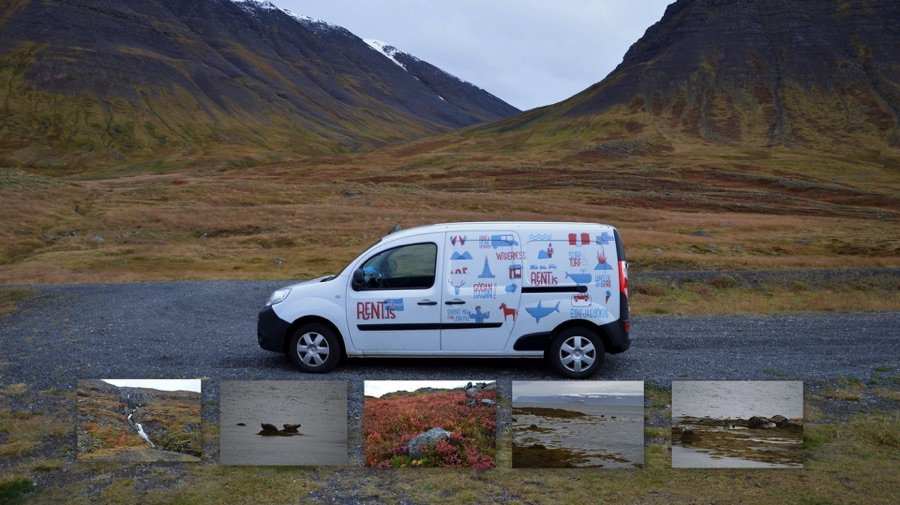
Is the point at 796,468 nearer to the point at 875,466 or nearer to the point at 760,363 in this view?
the point at 875,466

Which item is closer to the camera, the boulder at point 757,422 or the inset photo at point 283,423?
the inset photo at point 283,423

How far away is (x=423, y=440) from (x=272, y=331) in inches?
174

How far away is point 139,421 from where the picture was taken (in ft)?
24.6

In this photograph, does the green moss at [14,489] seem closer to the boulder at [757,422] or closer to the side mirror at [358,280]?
the side mirror at [358,280]

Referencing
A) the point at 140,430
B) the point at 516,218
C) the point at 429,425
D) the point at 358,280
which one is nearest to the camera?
the point at 429,425

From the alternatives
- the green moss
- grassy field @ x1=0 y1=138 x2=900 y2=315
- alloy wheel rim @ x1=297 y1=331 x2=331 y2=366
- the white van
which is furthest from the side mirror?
grassy field @ x1=0 y1=138 x2=900 y2=315

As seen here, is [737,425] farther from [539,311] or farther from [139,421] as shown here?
[139,421]

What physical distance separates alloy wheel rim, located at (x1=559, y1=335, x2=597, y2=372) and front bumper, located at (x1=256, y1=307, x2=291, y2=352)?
3.88 metres

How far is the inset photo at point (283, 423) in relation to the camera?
7.14 metres

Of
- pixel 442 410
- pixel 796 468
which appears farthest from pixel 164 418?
pixel 796 468

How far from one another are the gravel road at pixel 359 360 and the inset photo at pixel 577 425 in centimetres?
277

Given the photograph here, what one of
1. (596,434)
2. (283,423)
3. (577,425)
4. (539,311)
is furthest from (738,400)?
(283,423)

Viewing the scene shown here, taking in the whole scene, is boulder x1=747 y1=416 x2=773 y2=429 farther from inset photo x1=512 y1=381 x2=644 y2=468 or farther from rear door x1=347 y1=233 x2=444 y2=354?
rear door x1=347 y1=233 x2=444 y2=354

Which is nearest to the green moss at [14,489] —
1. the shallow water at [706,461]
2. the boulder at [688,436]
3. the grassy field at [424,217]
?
the shallow water at [706,461]
